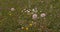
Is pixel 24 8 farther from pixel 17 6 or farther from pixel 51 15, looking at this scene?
pixel 51 15

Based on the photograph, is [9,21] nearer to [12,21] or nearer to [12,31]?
[12,21]

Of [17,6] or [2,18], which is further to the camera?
[17,6]

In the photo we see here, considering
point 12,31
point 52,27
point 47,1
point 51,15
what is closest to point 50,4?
point 47,1

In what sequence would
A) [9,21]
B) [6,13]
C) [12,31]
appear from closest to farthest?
[12,31] < [9,21] < [6,13]

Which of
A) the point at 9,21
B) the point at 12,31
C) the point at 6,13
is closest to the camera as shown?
the point at 12,31

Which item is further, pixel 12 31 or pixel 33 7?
pixel 33 7
